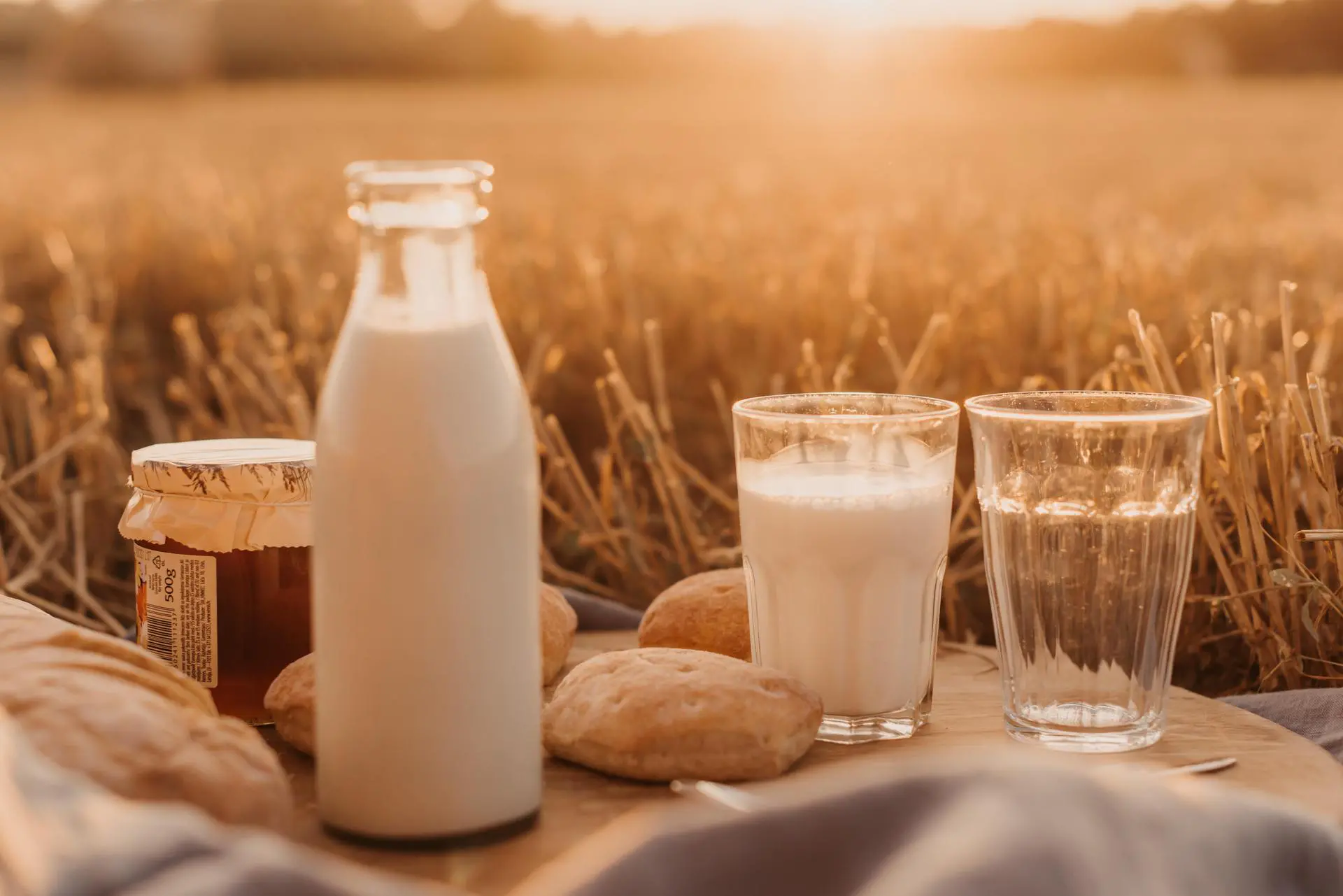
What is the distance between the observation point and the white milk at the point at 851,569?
39.9 inches

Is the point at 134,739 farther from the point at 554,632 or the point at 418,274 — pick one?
the point at 554,632

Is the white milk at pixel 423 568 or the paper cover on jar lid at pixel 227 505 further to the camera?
the paper cover on jar lid at pixel 227 505

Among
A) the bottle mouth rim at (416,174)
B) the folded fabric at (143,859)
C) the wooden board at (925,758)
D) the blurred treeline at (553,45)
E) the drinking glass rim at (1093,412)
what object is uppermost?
the blurred treeline at (553,45)

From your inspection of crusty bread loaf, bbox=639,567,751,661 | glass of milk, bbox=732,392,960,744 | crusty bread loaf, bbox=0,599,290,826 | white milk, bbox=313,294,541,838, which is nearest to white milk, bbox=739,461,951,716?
glass of milk, bbox=732,392,960,744

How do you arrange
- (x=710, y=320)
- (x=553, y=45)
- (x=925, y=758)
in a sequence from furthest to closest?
(x=553, y=45) < (x=710, y=320) < (x=925, y=758)

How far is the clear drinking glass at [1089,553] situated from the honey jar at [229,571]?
0.51 meters

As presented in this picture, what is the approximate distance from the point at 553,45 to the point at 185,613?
1304 cm

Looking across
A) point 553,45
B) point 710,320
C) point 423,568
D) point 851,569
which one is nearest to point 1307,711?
point 851,569

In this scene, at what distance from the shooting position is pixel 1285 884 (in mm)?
718

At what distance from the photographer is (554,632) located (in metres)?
1.17

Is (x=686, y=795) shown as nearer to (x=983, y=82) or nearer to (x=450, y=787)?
(x=450, y=787)

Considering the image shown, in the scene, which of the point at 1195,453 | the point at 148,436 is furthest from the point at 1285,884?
the point at 148,436

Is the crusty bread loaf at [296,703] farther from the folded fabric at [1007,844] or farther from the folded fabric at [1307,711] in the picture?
the folded fabric at [1307,711]

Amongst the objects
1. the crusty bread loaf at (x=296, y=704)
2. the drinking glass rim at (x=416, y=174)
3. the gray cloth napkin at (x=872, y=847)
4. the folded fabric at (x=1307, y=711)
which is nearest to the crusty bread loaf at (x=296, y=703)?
the crusty bread loaf at (x=296, y=704)
